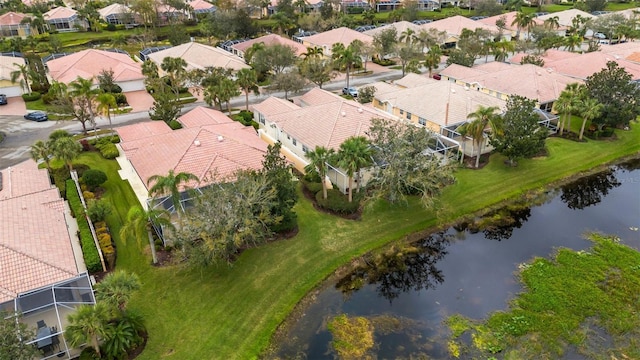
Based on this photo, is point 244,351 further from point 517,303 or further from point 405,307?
point 517,303

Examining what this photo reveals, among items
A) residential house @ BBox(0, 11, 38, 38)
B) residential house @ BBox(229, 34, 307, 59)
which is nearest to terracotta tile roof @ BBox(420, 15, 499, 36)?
residential house @ BBox(229, 34, 307, 59)

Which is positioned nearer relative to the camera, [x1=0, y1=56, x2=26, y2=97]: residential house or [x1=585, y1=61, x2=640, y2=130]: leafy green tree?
[x1=585, y1=61, x2=640, y2=130]: leafy green tree

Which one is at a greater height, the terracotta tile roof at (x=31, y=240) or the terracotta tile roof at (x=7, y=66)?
the terracotta tile roof at (x=7, y=66)

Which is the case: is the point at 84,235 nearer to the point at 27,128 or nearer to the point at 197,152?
the point at 197,152

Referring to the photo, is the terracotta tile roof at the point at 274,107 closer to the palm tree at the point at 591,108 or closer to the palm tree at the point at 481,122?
the palm tree at the point at 481,122

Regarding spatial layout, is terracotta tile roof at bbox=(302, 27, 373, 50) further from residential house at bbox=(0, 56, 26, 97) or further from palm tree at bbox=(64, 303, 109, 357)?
palm tree at bbox=(64, 303, 109, 357)

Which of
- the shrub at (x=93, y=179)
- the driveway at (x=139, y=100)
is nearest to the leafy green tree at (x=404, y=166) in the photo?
the shrub at (x=93, y=179)

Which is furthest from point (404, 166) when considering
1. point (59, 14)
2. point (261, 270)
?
point (59, 14)
